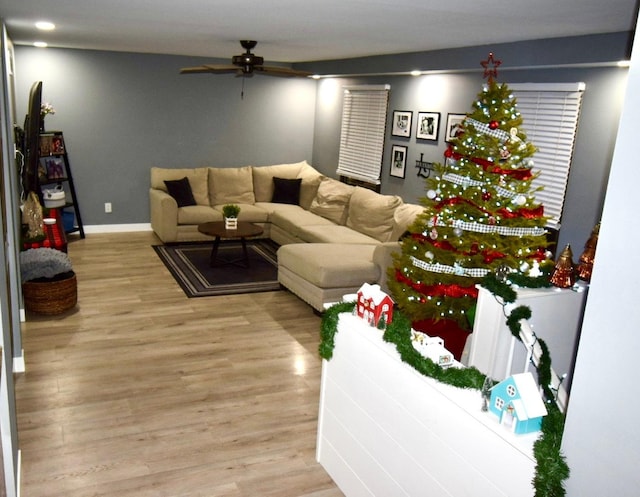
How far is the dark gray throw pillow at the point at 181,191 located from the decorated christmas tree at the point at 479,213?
14.6 feet

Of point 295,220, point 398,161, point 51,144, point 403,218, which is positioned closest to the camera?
point 403,218

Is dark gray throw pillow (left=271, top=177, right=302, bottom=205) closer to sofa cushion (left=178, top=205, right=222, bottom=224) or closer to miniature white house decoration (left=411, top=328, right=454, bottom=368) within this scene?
sofa cushion (left=178, top=205, right=222, bottom=224)

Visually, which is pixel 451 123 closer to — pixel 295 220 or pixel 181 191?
pixel 295 220

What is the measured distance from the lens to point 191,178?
306 inches

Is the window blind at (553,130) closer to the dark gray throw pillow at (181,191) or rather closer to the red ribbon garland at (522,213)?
the red ribbon garland at (522,213)

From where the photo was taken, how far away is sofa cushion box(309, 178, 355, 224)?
7176 millimetres

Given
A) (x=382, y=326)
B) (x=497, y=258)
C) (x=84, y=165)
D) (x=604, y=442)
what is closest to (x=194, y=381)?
(x=382, y=326)

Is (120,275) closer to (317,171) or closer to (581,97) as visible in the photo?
(317,171)

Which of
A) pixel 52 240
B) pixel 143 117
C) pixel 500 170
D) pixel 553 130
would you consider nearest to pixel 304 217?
pixel 143 117

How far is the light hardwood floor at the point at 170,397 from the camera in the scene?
3064 mm

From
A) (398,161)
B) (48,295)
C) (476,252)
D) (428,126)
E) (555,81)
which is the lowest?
(48,295)

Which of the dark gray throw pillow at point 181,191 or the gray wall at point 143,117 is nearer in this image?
the gray wall at point 143,117

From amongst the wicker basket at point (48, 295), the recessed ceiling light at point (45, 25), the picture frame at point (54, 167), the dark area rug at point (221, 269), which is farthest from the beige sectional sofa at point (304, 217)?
the recessed ceiling light at point (45, 25)

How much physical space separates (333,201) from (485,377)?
5216mm
